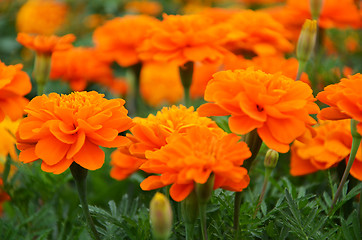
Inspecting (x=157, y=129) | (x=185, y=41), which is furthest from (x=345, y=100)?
(x=185, y=41)

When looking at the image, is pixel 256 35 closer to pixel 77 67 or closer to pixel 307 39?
pixel 307 39

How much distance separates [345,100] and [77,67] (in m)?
0.89

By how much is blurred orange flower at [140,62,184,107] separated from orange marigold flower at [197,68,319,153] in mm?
940

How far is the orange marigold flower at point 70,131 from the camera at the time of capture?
56cm

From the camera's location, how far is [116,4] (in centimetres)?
173

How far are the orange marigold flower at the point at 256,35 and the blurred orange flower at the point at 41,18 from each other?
0.98m

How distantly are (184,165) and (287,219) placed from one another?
19cm

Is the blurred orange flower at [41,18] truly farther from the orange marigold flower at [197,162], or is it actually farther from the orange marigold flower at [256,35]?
the orange marigold flower at [197,162]

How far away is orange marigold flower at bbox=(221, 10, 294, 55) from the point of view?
3.40 ft

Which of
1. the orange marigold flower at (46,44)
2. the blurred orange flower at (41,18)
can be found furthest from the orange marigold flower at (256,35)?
the blurred orange flower at (41,18)

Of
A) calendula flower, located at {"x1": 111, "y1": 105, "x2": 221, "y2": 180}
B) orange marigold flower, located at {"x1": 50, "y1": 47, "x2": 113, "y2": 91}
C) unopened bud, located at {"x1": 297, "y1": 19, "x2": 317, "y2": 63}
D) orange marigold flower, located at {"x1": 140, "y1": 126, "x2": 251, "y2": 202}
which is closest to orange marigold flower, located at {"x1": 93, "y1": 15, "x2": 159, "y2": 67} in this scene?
orange marigold flower, located at {"x1": 50, "y1": 47, "x2": 113, "y2": 91}

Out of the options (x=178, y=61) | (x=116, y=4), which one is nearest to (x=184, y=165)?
(x=178, y=61)

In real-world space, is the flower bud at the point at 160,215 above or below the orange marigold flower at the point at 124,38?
above

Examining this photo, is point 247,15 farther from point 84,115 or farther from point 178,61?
point 84,115
